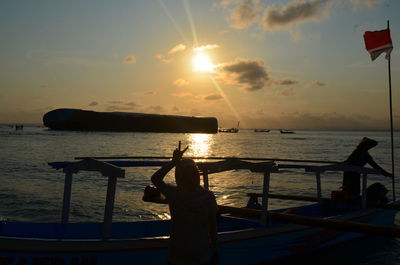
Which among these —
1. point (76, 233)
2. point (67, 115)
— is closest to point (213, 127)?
point (67, 115)

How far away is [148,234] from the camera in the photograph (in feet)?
26.6

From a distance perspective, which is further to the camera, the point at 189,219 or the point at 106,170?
the point at 106,170

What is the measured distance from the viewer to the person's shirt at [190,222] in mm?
4180

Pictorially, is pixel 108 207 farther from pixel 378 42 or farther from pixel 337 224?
pixel 378 42

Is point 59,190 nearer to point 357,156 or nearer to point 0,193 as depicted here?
point 0,193

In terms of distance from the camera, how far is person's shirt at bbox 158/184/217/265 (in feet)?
13.7

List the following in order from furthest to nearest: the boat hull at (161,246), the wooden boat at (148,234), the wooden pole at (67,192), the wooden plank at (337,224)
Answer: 1. the wooden plank at (337,224)
2. the wooden pole at (67,192)
3. the wooden boat at (148,234)
4. the boat hull at (161,246)

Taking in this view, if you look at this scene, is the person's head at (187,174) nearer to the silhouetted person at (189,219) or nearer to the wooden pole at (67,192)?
the silhouetted person at (189,219)

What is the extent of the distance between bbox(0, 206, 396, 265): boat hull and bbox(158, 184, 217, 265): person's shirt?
205 cm

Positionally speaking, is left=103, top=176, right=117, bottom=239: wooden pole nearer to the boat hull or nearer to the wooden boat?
the wooden boat

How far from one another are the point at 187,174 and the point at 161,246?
288cm

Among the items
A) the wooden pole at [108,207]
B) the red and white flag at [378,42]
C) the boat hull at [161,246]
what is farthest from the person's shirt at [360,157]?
the wooden pole at [108,207]

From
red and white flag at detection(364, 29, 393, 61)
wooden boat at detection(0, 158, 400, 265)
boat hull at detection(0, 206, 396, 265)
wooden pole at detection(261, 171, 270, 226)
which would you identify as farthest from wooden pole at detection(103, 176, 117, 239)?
red and white flag at detection(364, 29, 393, 61)

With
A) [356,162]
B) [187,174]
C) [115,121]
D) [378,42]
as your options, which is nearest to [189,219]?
[187,174]
